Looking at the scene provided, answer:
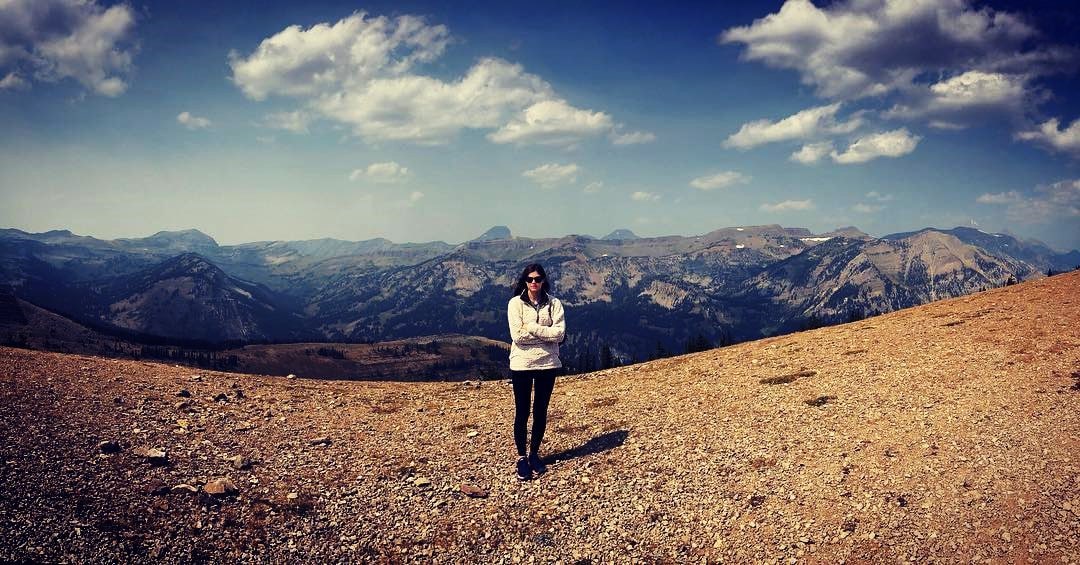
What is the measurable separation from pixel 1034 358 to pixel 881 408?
32.7 ft

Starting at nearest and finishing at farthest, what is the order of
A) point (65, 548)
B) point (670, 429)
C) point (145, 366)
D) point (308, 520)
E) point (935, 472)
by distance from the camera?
point (65, 548) → point (308, 520) → point (935, 472) → point (670, 429) → point (145, 366)

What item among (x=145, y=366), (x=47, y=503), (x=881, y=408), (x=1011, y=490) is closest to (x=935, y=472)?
(x=1011, y=490)

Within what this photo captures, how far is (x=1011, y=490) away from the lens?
39.4 feet

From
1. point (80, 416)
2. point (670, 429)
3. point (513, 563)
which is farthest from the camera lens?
point (670, 429)

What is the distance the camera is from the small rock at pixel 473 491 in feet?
43.8

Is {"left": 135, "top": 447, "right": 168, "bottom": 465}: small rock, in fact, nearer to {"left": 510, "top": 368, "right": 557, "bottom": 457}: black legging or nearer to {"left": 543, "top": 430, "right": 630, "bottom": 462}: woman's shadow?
{"left": 510, "top": 368, "right": 557, "bottom": 457}: black legging

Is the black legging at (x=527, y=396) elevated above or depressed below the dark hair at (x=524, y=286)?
below

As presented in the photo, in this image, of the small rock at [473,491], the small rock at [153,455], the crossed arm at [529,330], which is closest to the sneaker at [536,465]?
the small rock at [473,491]

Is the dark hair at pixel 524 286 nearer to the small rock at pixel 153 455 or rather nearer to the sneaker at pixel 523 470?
the sneaker at pixel 523 470

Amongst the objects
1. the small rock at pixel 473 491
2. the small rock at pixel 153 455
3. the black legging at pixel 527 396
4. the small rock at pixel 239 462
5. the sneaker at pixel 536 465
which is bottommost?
the small rock at pixel 473 491

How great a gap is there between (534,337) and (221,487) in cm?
879

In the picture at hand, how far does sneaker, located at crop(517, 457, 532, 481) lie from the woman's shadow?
1.51m

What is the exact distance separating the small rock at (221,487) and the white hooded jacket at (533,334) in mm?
7852

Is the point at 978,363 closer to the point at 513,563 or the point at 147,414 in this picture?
the point at 513,563
